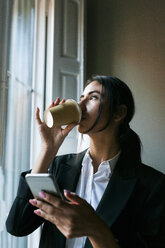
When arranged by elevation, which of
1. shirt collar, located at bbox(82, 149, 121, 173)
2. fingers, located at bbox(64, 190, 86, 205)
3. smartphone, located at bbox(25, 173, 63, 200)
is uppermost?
smartphone, located at bbox(25, 173, 63, 200)

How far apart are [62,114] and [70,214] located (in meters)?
0.34

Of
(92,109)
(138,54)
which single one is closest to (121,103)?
(92,109)

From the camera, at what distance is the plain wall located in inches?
57.6

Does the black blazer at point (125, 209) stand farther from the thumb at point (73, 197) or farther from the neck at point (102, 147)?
the thumb at point (73, 197)

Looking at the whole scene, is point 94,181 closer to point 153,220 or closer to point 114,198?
point 114,198

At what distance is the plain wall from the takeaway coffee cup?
0.67m

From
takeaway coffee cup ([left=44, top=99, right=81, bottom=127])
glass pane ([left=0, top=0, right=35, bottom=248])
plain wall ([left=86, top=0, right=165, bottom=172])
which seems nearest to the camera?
takeaway coffee cup ([left=44, top=99, right=81, bottom=127])

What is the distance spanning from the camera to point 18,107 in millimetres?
1312

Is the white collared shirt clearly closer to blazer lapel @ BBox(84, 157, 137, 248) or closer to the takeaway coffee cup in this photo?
blazer lapel @ BBox(84, 157, 137, 248)

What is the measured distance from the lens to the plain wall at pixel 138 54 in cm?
146

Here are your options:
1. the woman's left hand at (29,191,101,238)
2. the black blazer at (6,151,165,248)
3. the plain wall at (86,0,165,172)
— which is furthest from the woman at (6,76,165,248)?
the plain wall at (86,0,165,172)

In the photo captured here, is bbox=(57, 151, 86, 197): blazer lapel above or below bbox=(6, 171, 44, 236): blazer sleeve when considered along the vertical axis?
above

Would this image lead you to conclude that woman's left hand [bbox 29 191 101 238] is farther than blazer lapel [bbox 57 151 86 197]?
No

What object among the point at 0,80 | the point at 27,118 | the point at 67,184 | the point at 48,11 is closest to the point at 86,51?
the point at 48,11
